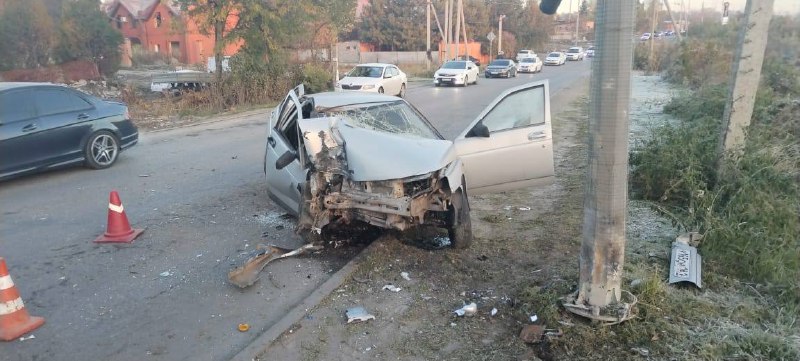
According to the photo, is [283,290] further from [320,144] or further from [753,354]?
[753,354]

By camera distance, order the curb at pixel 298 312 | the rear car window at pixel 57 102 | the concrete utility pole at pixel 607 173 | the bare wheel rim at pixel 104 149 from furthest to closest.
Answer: the bare wheel rim at pixel 104 149 < the rear car window at pixel 57 102 < the curb at pixel 298 312 < the concrete utility pole at pixel 607 173

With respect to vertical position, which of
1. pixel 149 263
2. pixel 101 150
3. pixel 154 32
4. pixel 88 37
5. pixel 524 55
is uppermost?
pixel 154 32

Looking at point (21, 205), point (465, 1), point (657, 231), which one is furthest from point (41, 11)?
point (465, 1)

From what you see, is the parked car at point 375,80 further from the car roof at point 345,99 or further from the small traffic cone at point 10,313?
the small traffic cone at point 10,313

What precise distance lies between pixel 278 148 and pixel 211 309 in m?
2.48

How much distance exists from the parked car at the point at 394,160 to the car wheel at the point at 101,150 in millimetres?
4093

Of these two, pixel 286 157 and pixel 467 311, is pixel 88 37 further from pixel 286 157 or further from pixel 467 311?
pixel 467 311

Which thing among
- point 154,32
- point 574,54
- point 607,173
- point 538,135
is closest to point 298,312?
point 607,173

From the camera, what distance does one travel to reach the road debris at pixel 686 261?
4.69m

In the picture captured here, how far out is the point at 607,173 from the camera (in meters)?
3.79

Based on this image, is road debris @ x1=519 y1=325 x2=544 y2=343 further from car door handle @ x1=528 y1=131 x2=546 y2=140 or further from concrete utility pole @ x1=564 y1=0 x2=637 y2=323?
car door handle @ x1=528 y1=131 x2=546 y2=140

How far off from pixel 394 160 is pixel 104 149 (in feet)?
21.6

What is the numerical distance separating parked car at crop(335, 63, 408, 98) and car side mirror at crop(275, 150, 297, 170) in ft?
53.2

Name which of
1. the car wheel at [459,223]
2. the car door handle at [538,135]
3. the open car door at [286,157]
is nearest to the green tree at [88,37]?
the open car door at [286,157]
